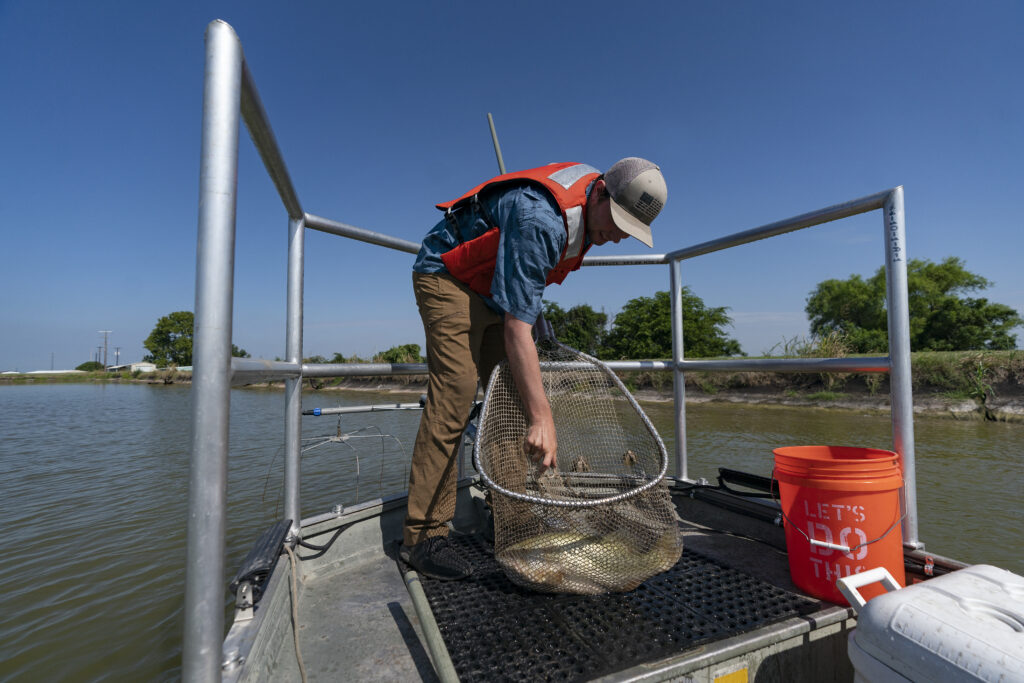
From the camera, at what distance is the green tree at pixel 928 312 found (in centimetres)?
2780

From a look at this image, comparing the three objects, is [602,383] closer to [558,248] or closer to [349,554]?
[558,248]

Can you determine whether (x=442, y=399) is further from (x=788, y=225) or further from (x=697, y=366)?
(x=788, y=225)

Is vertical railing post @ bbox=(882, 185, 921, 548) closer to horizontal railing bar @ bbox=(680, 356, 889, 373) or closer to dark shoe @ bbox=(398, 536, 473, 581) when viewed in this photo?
horizontal railing bar @ bbox=(680, 356, 889, 373)

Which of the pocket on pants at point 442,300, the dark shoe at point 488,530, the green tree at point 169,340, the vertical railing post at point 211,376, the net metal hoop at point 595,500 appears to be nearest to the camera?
the vertical railing post at point 211,376

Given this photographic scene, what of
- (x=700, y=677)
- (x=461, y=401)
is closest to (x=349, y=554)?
(x=461, y=401)

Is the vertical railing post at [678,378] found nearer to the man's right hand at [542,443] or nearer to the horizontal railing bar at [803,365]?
the horizontal railing bar at [803,365]

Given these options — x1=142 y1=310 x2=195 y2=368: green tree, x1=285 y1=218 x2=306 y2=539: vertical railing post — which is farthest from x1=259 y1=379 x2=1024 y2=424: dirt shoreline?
x1=142 y1=310 x2=195 y2=368: green tree

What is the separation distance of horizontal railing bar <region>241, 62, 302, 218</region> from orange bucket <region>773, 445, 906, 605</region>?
1.60 m

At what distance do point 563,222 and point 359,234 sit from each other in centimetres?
86

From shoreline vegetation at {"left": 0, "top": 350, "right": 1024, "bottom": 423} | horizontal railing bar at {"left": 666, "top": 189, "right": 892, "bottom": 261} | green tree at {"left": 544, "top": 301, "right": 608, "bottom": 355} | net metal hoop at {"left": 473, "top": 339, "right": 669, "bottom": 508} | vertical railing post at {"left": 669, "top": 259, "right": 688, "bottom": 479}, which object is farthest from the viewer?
green tree at {"left": 544, "top": 301, "right": 608, "bottom": 355}

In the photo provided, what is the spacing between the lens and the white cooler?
0.77 metres

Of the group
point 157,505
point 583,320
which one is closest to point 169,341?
point 583,320

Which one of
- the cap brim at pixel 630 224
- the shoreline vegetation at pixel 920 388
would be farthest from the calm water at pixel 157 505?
A: the cap brim at pixel 630 224

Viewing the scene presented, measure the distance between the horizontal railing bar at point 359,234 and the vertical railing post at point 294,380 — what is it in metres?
0.06
